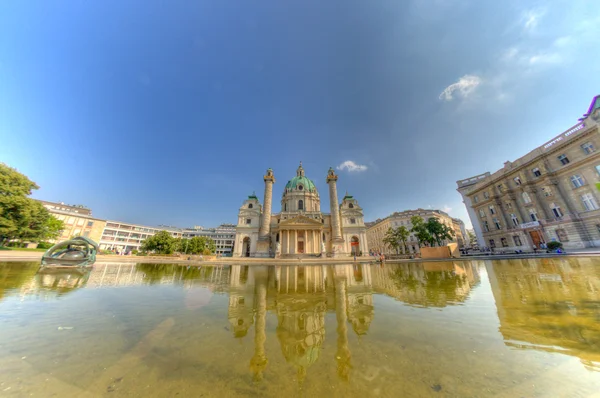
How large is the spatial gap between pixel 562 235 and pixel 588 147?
11.8 m

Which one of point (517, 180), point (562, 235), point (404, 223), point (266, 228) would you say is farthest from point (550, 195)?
point (266, 228)

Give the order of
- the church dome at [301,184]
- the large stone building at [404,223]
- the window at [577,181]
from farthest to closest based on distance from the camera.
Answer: the large stone building at [404,223] < the church dome at [301,184] < the window at [577,181]

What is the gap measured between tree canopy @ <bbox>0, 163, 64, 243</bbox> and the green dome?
153 feet

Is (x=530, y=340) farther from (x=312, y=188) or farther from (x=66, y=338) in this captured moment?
(x=312, y=188)

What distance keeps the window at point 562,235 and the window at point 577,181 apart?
6.16 m

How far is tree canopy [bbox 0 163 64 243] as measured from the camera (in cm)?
2567

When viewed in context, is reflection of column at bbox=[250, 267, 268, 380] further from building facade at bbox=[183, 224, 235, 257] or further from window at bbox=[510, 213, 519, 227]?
building facade at bbox=[183, 224, 235, 257]

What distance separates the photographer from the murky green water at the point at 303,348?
2.55m

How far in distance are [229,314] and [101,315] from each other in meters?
3.34

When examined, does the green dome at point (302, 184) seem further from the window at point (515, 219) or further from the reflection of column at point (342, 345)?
the reflection of column at point (342, 345)

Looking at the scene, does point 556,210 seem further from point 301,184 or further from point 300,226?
point 301,184

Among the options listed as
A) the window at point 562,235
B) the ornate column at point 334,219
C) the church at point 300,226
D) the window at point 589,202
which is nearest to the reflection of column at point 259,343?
the church at point 300,226

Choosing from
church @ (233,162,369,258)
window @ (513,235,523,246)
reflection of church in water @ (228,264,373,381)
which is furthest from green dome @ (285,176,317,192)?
reflection of church in water @ (228,264,373,381)

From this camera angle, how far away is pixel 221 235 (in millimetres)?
94312
